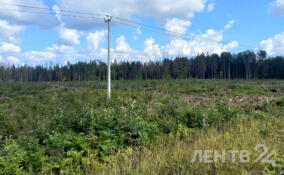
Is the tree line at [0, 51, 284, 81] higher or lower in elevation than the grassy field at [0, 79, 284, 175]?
higher

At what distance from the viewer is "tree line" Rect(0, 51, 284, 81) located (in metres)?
69.2

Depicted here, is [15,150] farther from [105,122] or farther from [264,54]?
[264,54]

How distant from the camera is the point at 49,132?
5.06 meters

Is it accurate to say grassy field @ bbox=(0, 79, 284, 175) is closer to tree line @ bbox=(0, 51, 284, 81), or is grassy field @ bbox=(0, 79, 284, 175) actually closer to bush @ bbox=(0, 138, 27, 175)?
bush @ bbox=(0, 138, 27, 175)

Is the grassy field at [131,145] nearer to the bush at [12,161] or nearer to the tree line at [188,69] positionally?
the bush at [12,161]

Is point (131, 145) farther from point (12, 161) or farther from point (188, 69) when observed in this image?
point (188, 69)

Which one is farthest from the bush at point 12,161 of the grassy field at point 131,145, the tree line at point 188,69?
the tree line at point 188,69

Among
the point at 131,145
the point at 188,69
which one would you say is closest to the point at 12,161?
the point at 131,145

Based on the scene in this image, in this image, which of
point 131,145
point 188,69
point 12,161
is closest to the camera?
point 12,161

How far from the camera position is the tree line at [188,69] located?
69.2m

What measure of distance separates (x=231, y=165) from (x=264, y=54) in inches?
3688

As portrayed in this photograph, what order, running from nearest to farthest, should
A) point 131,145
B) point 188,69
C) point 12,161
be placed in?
point 12,161 → point 131,145 → point 188,69

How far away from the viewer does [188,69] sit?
73.6 meters

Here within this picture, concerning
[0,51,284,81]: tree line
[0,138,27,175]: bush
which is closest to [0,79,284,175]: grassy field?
[0,138,27,175]: bush
